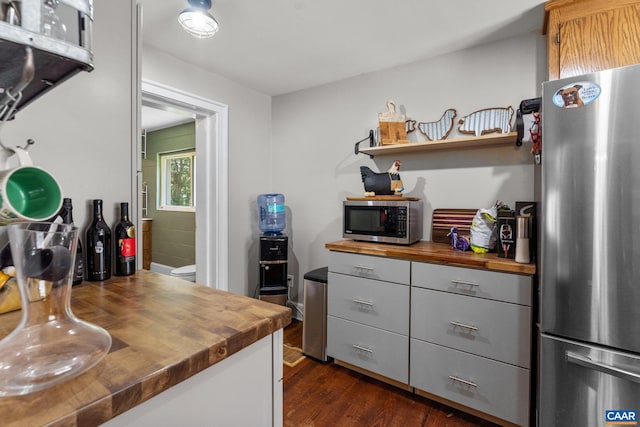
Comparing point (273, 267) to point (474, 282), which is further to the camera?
point (273, 267)

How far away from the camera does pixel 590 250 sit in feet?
4.18

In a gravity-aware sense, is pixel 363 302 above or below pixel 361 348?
above

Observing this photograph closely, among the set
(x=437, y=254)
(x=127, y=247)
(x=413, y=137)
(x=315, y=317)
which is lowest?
(x=315, y=317)

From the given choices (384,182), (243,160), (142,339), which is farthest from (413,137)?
(142,339)

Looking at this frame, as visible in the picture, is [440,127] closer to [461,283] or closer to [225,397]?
[461,283]

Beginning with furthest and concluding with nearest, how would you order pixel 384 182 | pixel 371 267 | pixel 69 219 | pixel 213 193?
pixel 213 193
pixel 384 182
pixel 371 267
pixel 69 219

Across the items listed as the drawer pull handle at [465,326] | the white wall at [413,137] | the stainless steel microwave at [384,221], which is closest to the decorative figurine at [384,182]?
the stainless steel microwave at [384,221]

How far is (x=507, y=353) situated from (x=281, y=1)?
2275 mm

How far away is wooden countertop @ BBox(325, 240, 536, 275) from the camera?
1.63 metres

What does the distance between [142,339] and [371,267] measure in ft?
5.32

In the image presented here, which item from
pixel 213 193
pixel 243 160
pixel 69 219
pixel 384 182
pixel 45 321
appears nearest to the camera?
pixel 45 321

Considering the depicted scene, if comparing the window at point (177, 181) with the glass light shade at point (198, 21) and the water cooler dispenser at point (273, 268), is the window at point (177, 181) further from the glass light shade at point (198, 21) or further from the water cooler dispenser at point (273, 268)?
the glass light shade at point (198, 21)

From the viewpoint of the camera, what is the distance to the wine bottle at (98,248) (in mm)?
1013

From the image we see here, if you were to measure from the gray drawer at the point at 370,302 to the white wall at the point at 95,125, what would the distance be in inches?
58.1
